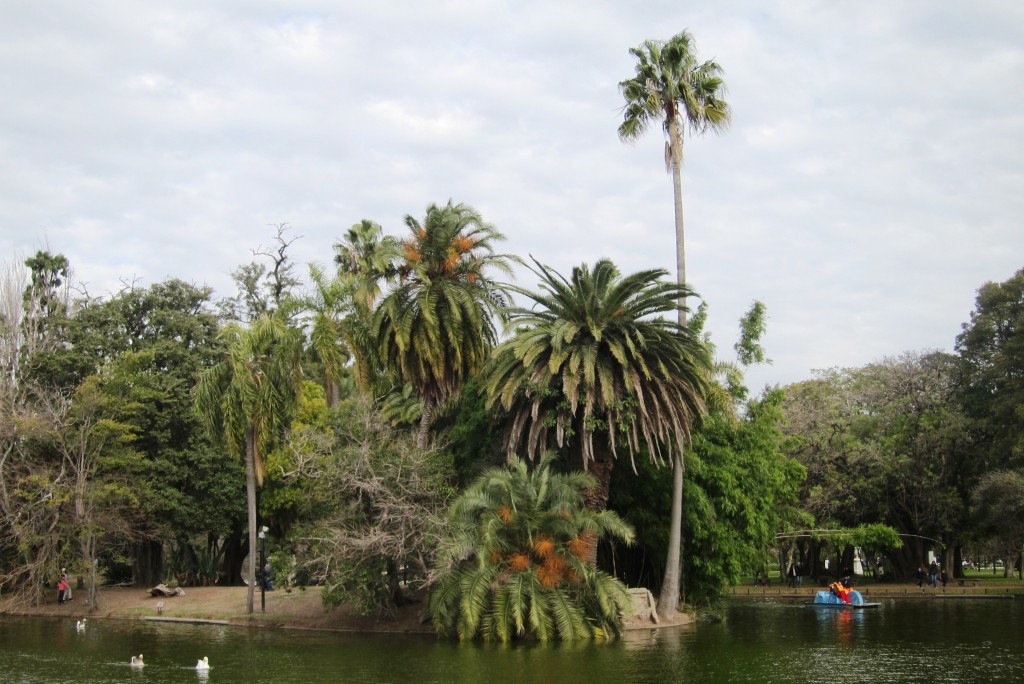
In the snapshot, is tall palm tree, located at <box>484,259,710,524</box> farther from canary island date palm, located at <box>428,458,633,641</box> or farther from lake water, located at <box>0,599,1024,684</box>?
lake water, located at <box>0,599,1024,684</box>

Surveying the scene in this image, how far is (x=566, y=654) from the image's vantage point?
24375 mm

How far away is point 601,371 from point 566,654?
9636 mm

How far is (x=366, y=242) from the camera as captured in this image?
54.2 m

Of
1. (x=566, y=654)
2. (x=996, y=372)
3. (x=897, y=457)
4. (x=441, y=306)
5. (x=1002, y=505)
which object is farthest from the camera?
(x=897, y=457)

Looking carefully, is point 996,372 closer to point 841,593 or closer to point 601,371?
point 841,593

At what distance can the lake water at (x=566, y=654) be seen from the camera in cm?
2047

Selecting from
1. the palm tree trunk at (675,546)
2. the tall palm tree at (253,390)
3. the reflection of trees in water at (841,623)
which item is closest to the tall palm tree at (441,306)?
the tall palm tree at (253,390)

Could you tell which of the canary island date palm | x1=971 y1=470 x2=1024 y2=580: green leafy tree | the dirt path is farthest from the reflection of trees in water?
the dirt path

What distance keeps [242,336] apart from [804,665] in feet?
80.5

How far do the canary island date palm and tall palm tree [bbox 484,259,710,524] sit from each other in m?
2.71

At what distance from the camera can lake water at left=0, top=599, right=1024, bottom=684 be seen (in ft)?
67.2

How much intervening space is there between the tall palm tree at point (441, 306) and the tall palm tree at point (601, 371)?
138 inches

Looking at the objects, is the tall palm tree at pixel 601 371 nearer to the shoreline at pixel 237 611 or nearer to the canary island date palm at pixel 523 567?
the canary island date palm at pixel 523 567

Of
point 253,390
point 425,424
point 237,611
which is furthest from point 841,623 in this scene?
point 253,390
